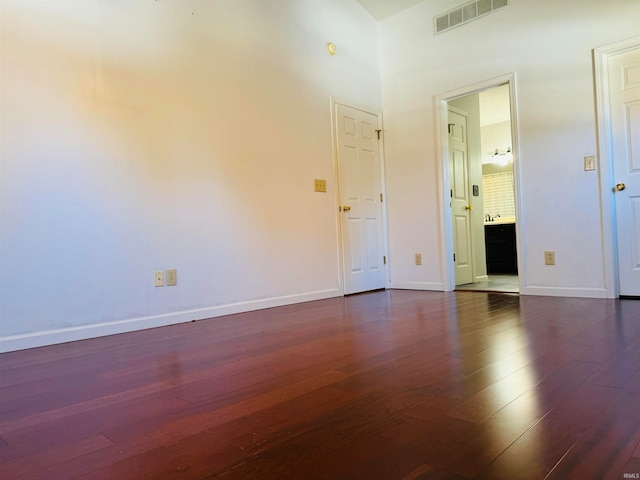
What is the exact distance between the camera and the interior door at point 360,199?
4387 millimetres

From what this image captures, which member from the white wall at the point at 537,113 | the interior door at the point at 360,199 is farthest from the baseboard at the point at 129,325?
the white wall at the point at 537,113

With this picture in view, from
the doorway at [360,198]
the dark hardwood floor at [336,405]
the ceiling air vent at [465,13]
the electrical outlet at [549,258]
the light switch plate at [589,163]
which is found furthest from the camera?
the doorway at [360,198]

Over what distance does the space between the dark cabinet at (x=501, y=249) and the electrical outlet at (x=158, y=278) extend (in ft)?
16.6

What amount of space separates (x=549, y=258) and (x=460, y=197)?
1.39m

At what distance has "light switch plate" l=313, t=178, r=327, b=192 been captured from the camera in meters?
→ 4.09

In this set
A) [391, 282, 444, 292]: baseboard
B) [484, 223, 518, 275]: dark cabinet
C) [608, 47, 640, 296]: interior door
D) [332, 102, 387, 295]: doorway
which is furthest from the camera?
[484, 223, 518, 275]: dark cabinet

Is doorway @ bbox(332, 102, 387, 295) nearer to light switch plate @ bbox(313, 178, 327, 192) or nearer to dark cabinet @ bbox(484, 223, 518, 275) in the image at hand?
light switch plate @ bbox(313, 178, 327, 192)

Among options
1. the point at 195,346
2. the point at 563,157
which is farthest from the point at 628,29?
the point at 195,346

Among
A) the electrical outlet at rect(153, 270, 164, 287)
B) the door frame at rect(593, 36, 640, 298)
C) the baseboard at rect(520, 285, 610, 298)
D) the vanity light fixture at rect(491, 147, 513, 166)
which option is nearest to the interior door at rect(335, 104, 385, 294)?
the baseboard at rect(520, 285, 610, 298)

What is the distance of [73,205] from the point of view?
2.58m

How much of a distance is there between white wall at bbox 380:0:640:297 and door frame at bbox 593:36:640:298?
49mm

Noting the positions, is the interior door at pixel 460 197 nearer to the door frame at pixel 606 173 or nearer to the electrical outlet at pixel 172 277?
the door frame at pixel 606 173

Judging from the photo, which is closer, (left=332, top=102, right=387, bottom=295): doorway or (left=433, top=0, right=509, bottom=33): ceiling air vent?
(left=433, top=0, right=509, bottom=33): ceiling air vent

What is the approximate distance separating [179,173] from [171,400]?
206cm
